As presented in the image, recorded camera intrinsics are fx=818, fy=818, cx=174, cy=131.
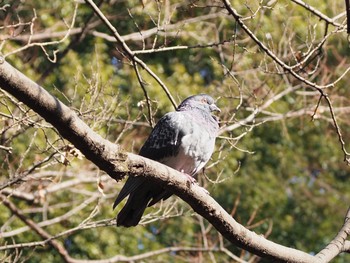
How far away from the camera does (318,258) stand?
4.13 meters

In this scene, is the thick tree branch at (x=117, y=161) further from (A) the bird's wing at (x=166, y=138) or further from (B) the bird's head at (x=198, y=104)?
(B) the bird's head at (x=198, y=104)

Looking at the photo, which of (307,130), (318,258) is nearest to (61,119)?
(318,258)

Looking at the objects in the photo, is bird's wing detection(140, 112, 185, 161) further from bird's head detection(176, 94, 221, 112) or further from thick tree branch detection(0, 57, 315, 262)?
thick tree branch detection(0, 57, 315, 262)

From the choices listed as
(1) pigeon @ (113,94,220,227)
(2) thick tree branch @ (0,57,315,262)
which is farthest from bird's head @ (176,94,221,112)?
(2) thick tree branch @ (0,57,315,262)

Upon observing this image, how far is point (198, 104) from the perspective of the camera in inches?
208

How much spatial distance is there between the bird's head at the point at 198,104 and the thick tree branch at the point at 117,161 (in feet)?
4.75

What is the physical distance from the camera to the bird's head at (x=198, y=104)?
5219 mm

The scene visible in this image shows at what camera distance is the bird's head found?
522cm

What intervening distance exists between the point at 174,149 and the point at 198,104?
51 centimetres

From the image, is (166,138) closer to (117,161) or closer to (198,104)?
(198,104)

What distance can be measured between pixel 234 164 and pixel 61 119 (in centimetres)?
753

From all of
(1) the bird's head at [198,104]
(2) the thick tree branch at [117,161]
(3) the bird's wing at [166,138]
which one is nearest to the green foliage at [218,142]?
(1) the bird's head at [198,104]

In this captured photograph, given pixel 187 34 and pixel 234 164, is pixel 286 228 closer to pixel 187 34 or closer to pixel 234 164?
pixel 234 164

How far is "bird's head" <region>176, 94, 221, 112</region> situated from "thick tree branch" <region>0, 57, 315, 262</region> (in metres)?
1.45
